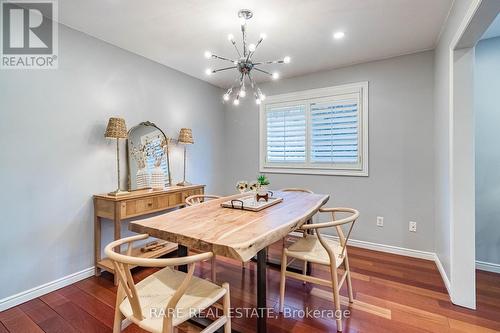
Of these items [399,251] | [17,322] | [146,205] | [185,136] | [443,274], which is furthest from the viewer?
[185,136]

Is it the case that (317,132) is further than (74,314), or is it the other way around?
(317,132)

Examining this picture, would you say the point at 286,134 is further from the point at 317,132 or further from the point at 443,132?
the point at 443,132

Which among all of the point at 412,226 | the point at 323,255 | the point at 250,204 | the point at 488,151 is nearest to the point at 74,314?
the point at 250,204

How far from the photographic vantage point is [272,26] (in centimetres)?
236

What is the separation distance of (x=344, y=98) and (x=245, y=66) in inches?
73.4

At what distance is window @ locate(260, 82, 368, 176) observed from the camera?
3.31m

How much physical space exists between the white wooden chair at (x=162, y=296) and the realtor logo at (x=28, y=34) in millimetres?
1953

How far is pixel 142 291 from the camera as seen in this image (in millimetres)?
1398

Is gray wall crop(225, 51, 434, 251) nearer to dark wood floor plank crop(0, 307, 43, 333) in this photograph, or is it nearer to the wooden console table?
the wooden console table

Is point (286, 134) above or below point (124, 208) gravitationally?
above

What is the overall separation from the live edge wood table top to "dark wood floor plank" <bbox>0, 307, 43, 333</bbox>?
44.9 inches

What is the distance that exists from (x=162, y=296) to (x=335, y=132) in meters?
2.95

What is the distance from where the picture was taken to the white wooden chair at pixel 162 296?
3.66 feet

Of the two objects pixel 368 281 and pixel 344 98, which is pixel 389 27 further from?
pixel 368 281
